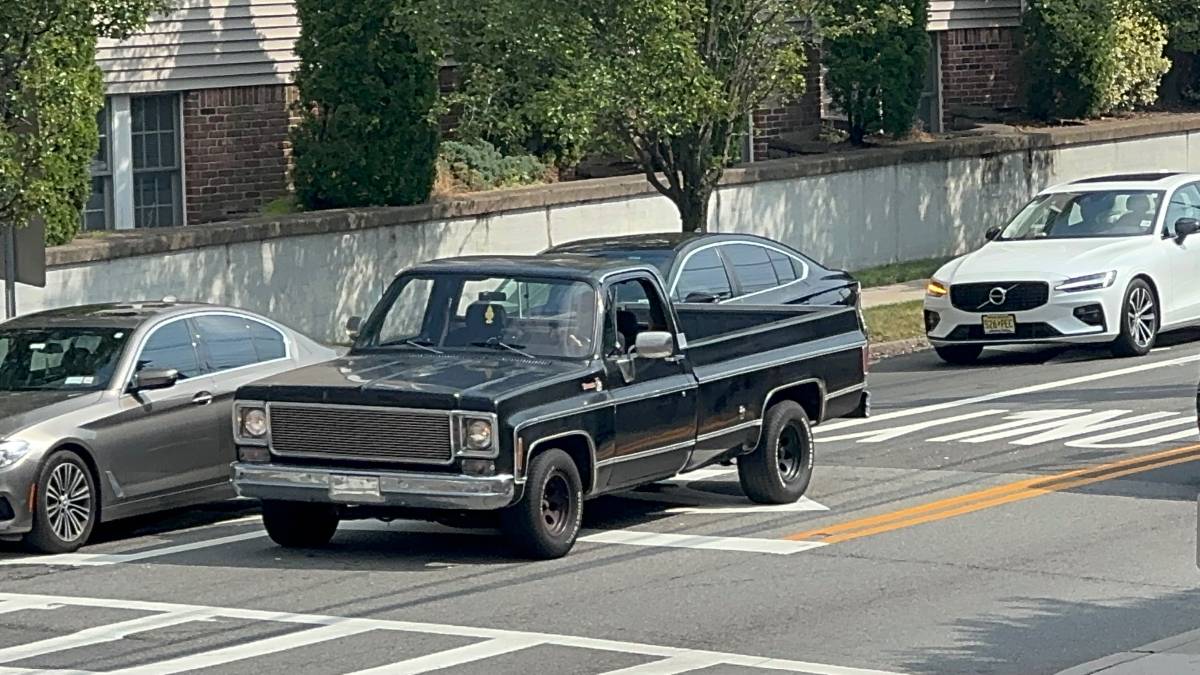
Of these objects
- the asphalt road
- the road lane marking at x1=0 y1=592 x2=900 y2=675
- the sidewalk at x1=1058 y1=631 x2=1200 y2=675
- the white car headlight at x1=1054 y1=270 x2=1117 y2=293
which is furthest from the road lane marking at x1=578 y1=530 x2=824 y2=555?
the white car headlight at x1=1054 y1=270 x2=1117 y2=293

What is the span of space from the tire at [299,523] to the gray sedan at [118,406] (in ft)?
3.76

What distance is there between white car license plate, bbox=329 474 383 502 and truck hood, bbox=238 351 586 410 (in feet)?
1.33

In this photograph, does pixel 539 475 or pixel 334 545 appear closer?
pixel 539 475

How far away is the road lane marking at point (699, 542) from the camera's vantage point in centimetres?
1258

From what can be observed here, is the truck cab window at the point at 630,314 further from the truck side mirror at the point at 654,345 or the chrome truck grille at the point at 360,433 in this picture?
the chrome truck grille at the point at 360,433

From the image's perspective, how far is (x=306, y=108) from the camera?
25109mm

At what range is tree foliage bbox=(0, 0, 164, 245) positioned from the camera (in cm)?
1672

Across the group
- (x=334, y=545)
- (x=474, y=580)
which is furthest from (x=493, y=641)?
(x=334, y=545)

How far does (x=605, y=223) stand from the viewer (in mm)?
26812

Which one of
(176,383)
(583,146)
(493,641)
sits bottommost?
(493,641)

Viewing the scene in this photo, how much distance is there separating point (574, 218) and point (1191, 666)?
695 inches

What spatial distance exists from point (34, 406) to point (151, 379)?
726 millimetres

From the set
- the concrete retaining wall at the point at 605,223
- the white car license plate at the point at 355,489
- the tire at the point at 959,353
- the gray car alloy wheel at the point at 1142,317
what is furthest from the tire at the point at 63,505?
the gray car alloy wheel at the point at 1142,317

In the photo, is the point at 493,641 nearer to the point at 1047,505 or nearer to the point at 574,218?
the point at 1047,505
